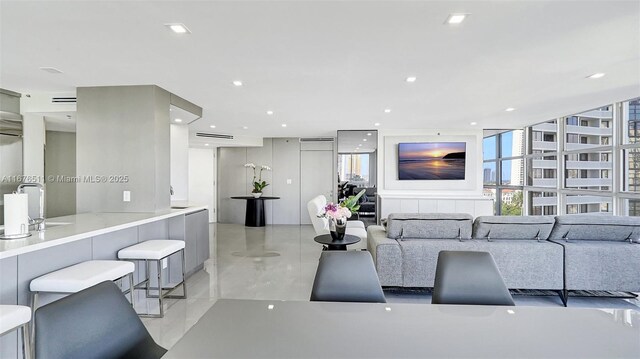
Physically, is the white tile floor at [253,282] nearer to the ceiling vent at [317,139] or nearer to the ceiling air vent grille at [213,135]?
the ceiling air vent grille at [213,135]

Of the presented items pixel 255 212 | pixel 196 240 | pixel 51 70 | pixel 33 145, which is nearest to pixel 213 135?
pixel 255 212

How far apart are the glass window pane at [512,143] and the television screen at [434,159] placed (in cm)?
122

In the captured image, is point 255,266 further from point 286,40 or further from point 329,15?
point 329,15

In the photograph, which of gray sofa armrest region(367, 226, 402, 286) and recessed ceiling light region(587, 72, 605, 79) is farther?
recessed ceiling light region(587, 72, 605, 79)

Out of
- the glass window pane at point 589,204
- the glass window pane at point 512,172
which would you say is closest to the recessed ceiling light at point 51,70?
the glass window pane at point 589,204

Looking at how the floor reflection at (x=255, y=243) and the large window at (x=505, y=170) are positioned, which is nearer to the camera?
the floor reflection at (x=255, y=243)

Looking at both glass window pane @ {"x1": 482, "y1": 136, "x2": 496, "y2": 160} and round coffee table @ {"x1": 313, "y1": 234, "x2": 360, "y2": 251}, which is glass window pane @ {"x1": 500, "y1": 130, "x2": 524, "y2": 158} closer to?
glass window pane @ {"x1": 482, "y1": 136, "x2": 496, "y2": 160}

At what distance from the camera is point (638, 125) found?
14.5ft

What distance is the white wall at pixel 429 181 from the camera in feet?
24.1

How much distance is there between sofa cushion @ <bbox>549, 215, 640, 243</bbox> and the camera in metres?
3.20

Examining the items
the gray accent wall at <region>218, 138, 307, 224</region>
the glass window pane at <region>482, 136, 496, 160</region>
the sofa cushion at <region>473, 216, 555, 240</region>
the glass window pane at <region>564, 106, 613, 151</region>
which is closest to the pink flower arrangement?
the sofa cushion at <region>473, 216, 555, 240</region>

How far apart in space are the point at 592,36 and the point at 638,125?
3034 millimetres

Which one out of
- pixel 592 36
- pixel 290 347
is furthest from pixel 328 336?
pixel 592 36

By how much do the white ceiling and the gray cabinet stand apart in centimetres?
167
